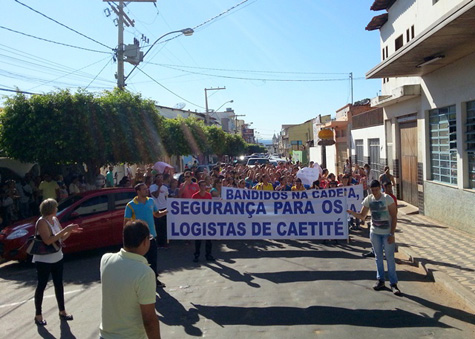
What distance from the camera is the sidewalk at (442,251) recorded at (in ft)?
23.3

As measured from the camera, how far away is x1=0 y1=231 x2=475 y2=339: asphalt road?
5.53 m

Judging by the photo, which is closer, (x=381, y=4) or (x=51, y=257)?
(x=51, y=257)

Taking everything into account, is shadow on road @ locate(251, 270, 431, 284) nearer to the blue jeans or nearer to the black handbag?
the blue jeans

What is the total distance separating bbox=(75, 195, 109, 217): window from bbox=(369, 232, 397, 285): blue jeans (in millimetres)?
6117

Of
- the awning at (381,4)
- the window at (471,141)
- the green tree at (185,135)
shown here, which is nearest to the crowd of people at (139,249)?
the window at (471,141)

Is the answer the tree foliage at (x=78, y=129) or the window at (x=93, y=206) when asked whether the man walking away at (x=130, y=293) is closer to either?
the window at (x=93, y=206)

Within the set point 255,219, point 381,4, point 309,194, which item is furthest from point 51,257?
point 381,4

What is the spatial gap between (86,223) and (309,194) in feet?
16.7

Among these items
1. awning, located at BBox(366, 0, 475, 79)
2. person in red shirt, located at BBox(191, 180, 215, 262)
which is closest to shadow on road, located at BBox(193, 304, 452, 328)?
→ person in red shirt, located at BBox(191, 180, 215, 262)

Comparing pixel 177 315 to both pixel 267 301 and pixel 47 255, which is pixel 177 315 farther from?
pixel 47 255

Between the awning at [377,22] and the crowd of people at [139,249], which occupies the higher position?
the awning at [377,22]

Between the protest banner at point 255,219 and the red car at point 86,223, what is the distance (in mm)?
2182

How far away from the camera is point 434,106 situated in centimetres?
1311

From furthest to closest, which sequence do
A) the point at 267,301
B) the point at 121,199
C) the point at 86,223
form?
the point at 121,199 → the point at 86,223 → the point at 267,301
